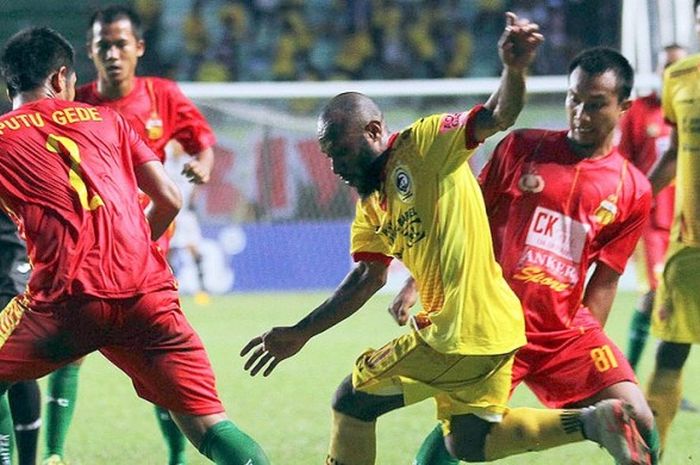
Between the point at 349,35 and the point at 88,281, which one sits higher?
the point at 88,281

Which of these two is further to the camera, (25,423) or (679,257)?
(679,257)

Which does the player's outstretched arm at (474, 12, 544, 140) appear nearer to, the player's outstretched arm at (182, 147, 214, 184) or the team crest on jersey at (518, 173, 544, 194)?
the team crest on jersey at (518, 173, 544, 194)

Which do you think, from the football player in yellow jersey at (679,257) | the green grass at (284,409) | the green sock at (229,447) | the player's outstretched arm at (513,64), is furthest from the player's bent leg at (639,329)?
the player's outstretched arm at (513,64)

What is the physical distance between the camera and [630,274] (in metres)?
17.4

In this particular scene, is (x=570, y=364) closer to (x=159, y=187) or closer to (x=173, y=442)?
(x=159, y=187)

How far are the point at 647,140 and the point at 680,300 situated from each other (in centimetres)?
402

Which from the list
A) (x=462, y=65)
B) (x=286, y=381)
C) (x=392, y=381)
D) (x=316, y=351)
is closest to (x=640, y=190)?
(x=392, y=381)

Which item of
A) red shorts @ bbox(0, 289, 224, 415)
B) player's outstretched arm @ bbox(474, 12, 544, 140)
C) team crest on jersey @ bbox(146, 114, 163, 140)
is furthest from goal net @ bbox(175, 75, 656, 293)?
player's outstretched arm @ bbox(474, 12, 544, 140)

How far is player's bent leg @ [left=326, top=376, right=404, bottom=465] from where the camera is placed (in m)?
5.47

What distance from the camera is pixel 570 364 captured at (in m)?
5.85

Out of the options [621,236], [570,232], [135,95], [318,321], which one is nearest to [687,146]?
[621,236]

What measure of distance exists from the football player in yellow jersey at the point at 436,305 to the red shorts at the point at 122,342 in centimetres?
25

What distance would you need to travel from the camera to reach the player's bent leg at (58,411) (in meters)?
7.08

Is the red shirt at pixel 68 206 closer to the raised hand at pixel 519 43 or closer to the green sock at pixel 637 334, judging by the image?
the raised hand at pixel 519 43
